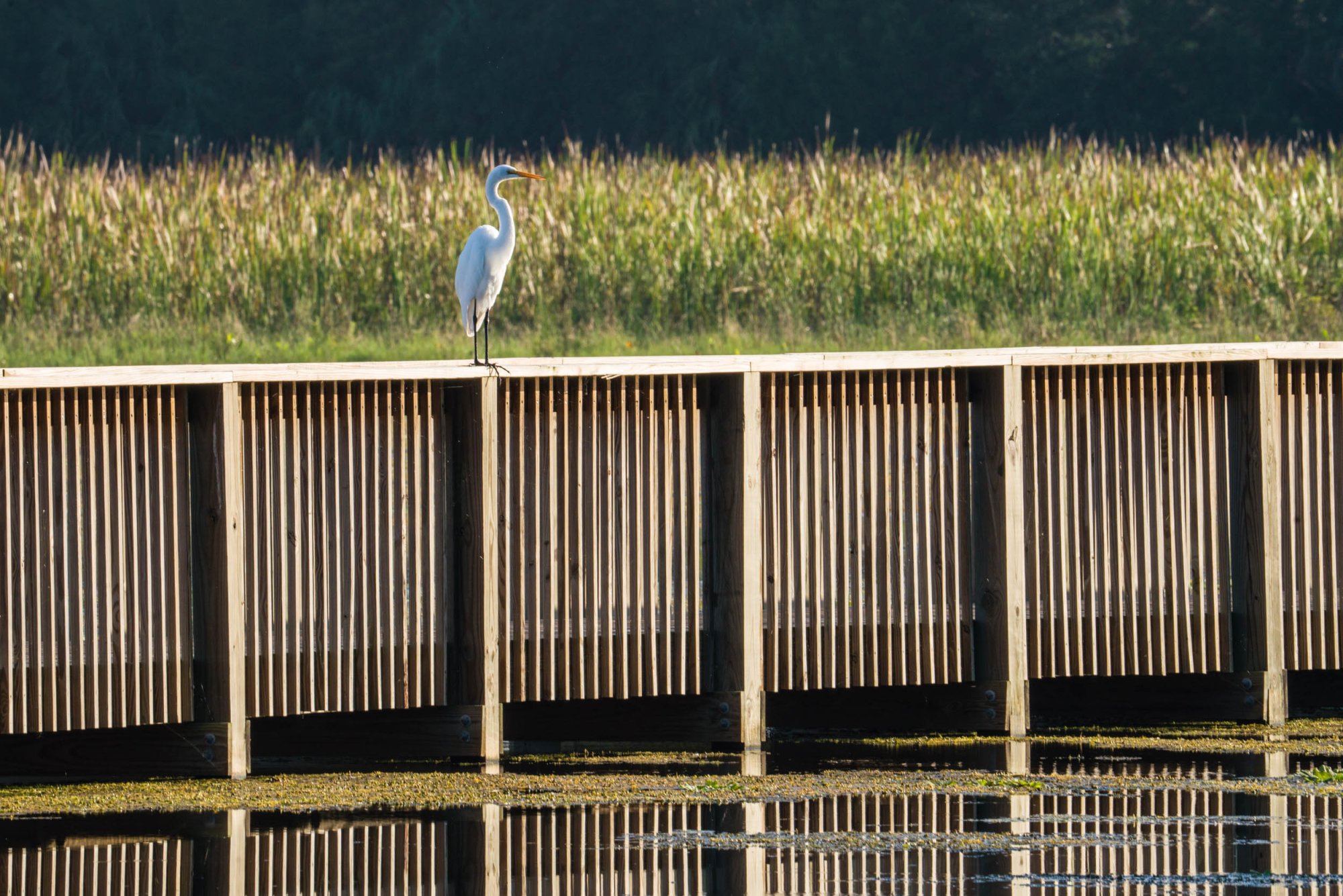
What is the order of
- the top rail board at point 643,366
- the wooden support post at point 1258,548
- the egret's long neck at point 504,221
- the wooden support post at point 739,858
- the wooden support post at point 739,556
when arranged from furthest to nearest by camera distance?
the egret's long neck at point 504,221, the wooden support post at point 1258,548, the wooden support post at point 739,556, the top rail board at point 643,366, the wooden support post at point 739,858

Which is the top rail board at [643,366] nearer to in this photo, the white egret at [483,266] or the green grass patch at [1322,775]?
the white egret at [483,266]

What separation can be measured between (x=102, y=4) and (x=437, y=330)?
30254 mm

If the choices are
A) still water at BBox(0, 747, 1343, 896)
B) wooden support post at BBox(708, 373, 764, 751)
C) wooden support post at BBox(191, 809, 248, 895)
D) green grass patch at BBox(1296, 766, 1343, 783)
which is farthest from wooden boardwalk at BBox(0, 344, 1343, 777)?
green grass patch at BBox(1296, 766, 1343, 783)

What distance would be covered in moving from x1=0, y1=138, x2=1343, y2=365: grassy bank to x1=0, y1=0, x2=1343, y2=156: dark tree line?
2343 cm

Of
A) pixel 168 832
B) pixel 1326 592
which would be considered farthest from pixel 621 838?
pixel 1326 592

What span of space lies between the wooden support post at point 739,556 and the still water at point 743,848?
1.23 metres

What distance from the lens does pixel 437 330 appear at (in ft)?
73.4

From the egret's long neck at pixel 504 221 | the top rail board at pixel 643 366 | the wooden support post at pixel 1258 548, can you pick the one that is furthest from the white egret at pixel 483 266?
the wooden support post at pixel 1258 548

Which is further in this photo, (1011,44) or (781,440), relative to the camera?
(1011,44)

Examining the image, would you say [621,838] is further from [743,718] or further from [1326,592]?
[1326,592]

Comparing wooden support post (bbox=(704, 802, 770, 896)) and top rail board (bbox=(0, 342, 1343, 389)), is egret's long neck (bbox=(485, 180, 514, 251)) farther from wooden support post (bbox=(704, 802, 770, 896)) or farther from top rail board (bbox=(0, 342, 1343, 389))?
wooden support post (bbox=(704, 802, 770, 896))

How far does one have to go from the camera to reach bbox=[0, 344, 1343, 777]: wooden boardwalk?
9539 millimetres

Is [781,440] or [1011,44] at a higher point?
[1011,44]

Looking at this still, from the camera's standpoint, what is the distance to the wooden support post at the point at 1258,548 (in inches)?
448
